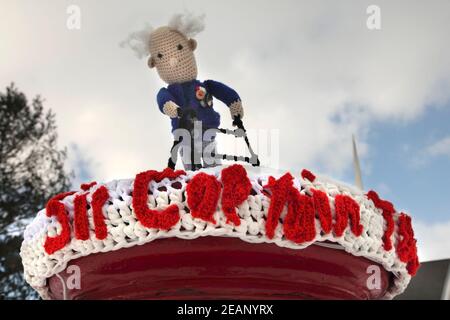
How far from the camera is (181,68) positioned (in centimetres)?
61

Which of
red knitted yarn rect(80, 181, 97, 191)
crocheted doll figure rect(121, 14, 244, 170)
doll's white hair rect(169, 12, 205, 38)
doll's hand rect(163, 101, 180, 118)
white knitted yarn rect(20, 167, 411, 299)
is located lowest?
white knitted yarn rect(20, 167, 411, 299)

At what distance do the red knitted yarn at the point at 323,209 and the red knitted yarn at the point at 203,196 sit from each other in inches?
2.7

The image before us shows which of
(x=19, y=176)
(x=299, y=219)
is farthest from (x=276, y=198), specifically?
(x=19, y=176)

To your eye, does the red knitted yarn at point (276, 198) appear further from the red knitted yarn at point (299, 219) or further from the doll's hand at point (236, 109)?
the doll's hand at point (236, 109)

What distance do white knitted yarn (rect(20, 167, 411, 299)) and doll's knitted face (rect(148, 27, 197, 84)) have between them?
213 mm

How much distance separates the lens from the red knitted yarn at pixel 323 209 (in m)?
0.40

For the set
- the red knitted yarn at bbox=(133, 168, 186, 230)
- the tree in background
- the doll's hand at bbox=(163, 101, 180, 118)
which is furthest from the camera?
the tree in background

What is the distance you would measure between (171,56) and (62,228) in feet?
0.82

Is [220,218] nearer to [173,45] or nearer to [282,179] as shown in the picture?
[282,179]

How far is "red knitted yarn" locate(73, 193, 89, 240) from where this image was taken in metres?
0.41

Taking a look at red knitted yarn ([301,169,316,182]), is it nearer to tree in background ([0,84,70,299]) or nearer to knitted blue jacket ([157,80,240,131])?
knitted blue jacket ([157,80,240,131])

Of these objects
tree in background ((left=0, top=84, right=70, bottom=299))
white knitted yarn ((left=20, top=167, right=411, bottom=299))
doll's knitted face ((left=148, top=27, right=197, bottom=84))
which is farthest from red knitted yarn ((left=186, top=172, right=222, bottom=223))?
tree in background ((left=0, top=84, right=70, bottom=299))

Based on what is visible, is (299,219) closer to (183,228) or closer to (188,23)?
(183,228)
